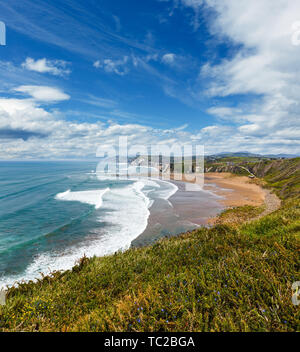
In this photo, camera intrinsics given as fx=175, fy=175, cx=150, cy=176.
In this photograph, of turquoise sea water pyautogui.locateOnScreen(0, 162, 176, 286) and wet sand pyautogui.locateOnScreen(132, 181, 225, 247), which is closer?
turquoise sea water pyautogui.locateOnScreen(0, 162, 176, 286)

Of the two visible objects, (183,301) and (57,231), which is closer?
(183,301)

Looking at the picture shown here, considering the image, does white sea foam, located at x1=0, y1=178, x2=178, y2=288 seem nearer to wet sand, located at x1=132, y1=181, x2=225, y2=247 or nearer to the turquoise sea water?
the turquoise sea water

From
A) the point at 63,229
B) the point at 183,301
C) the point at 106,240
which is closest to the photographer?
the point at 183,301

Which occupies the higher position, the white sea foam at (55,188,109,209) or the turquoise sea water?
the white sea foam at (55,188,109,209)

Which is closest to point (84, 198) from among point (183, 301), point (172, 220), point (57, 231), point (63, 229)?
point (63, 229)

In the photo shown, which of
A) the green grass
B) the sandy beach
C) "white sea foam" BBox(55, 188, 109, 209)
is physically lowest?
the sandy beach

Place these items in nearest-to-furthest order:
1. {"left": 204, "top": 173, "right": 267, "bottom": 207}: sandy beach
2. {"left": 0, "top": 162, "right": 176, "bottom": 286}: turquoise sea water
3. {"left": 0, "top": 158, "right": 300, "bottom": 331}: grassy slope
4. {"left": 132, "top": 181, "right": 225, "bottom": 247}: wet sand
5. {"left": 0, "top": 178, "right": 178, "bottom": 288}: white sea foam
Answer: {"left": 0, "top": 158, "right": 300, "bottom": 331}: grassy slope, {"left": 0, "top": 178, "right": 178, "bottom": 288}: white sea foam, {"left": 0, "top": 162, "right": 176, "bottom": 286}: turquoise sea water, {"left": 132, "top": 181, "right": 225, "bottom": 247}: wet sand, {"left": 204, "top": 173, "right": 267, "bottom": 207}: sandy beach

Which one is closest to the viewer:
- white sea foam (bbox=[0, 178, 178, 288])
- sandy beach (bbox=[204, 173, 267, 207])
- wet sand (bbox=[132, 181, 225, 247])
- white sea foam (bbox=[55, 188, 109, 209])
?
white sea foam (bbox=[0, 178, 178, 288])

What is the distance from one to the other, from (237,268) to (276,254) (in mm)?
1067

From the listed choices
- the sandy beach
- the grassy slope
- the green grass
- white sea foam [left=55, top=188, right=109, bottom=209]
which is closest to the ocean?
white sea foam [left=55, top=188, right=109, bottom=209]

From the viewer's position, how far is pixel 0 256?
13383 millimetres

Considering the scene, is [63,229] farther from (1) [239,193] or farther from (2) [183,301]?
(1) [239,193]
